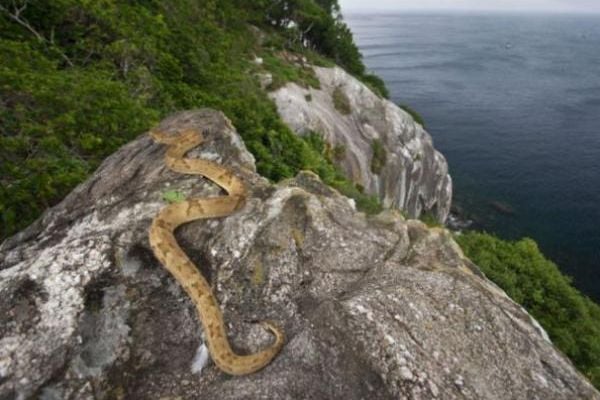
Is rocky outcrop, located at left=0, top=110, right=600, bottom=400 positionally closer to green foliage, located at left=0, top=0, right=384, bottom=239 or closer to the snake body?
the snake body

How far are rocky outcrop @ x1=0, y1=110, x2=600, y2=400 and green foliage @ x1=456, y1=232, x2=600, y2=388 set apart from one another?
63.8 ft

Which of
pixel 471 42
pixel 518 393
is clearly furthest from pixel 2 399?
pixel 471 42

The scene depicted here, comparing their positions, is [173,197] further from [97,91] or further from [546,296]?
[546,296]

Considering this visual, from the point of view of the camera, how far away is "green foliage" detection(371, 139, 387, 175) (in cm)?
3947

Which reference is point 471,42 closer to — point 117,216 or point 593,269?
point 593,269

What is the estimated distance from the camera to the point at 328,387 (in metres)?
5.67

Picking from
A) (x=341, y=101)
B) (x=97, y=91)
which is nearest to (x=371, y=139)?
(x=341, y=101)

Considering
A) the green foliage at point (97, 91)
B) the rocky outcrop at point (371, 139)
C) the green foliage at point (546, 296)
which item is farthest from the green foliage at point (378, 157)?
the green foliage at point (97, 91)

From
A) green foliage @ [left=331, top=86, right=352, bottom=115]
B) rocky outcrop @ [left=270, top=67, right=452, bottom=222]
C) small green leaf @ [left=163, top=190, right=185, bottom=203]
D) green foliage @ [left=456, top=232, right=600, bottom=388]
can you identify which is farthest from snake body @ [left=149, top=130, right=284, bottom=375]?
green foliage @ [left=331, top=86, right=352, bottom=115]

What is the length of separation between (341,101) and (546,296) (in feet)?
88.3

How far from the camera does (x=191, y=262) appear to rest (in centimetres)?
723

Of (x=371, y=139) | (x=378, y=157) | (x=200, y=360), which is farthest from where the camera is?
(x=371, y=139)

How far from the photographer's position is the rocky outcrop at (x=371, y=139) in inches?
1383

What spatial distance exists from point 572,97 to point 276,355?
104499 millimetres
